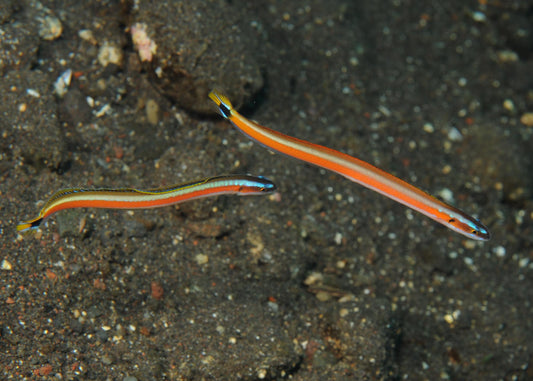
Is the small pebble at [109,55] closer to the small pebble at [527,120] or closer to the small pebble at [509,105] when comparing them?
the small pebble at [509,105]

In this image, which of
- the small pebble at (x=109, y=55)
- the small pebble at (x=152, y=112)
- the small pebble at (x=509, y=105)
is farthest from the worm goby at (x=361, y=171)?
the small pebble at (x=509, y=105)

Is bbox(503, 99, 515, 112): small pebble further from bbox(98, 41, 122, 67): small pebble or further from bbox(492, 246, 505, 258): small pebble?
bbox(98, 41, 122, 67): small pebble

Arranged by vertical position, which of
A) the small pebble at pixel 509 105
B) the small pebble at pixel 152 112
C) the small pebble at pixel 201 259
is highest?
the small pebble at pixel 152 112

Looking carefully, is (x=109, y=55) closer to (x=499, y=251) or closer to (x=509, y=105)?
(x=499, y=251)

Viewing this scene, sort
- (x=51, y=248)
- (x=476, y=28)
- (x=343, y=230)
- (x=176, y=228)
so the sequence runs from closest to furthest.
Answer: (x=51, y=248)
(x=176, y=228)
(x=343, y=230)
(x=476, y=28)

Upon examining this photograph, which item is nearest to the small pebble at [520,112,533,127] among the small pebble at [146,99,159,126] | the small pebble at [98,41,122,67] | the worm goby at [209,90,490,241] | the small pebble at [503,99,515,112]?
the small pebble at [503,99,515,112]

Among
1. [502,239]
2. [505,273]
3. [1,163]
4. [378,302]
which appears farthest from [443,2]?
[1,163]

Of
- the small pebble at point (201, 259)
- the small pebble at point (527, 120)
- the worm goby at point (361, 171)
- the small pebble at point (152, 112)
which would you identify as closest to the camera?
the worm goby at point (361, 171)

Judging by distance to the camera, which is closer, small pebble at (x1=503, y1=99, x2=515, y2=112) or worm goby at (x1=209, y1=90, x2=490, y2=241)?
worm goby at (x1=209, y1=90, x2=490, y2=241)

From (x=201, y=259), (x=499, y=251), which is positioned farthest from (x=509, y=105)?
(x=201, y=259)

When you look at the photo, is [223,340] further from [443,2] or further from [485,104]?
[443,2]

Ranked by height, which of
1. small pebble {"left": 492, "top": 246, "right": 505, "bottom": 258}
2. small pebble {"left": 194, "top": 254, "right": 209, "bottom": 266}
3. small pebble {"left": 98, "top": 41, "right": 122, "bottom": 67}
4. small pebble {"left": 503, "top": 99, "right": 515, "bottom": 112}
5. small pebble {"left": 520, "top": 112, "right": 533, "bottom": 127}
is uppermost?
small pebble {"left": 98, "top": 41, "right": 122, "bottom": 67}
